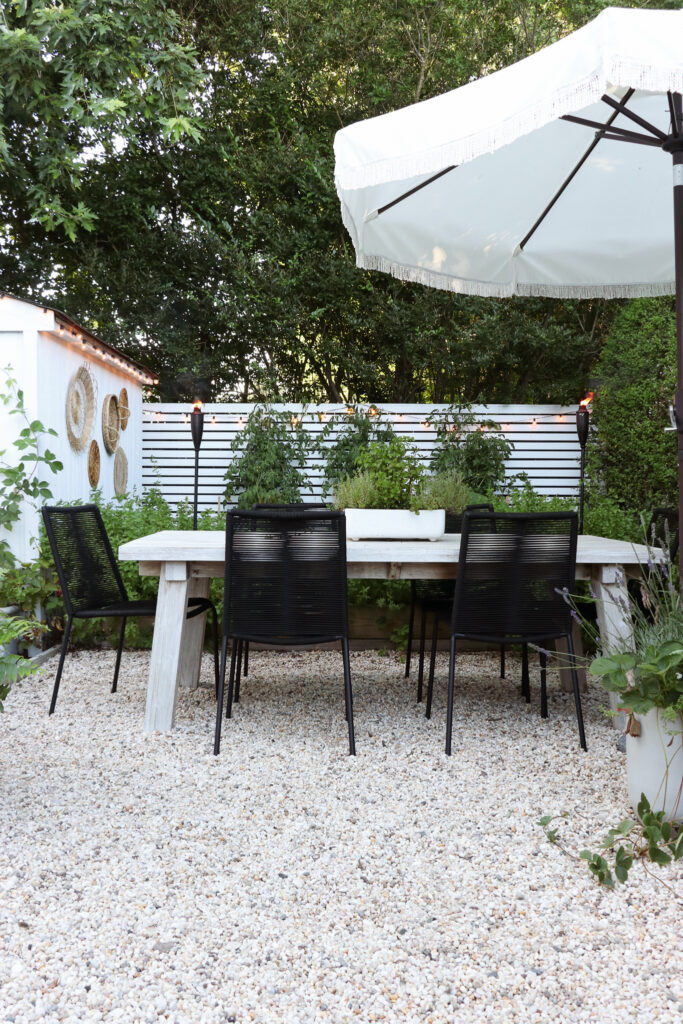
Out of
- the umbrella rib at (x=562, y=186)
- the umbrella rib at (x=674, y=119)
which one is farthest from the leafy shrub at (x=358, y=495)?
the umbrella rib at (x=674, y=119)

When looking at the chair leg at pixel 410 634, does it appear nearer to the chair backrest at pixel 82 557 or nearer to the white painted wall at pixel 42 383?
the chair backrest at pixel 82 557

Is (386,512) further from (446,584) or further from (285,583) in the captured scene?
(446,584)

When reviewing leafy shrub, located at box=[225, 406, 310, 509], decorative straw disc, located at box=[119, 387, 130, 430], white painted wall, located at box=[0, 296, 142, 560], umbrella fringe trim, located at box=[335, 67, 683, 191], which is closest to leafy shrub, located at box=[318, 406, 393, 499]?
leafy shrub, located at box=[225, 406, 310, 509]

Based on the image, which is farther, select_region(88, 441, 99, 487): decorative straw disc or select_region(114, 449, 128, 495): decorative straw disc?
select_region(114, 449, 128, 495): decorative straw disc

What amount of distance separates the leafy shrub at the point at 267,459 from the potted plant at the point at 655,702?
4.80 meters

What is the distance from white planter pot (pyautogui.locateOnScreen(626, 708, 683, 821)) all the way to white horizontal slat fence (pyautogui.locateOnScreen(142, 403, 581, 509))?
200 inches

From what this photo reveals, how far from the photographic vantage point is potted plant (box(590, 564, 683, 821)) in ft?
7.05

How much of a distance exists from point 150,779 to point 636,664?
1605 millimetres

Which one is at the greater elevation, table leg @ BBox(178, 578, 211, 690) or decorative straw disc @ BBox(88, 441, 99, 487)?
decorative straw disc @ BBox(88, 441, 99, 487)

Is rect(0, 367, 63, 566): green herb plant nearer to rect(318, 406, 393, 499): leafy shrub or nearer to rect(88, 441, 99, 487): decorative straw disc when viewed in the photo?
rect(88, 441, 99, 487): decorative straw disc

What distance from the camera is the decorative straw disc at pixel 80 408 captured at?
541cm

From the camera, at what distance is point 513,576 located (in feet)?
10.2

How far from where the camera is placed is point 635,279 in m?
3.89

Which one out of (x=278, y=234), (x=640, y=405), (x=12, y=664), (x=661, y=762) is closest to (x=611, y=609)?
(x=661, y=762)
